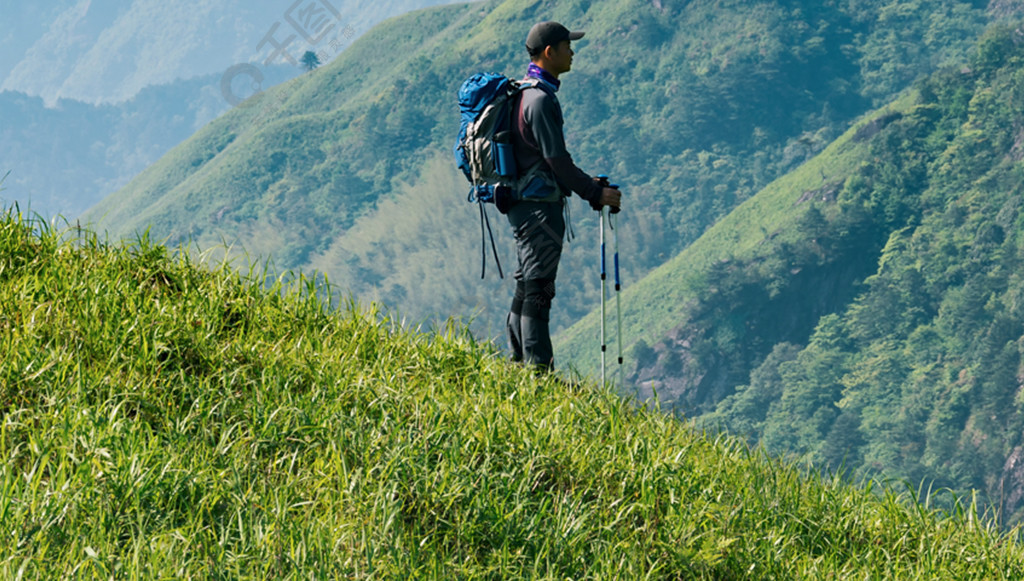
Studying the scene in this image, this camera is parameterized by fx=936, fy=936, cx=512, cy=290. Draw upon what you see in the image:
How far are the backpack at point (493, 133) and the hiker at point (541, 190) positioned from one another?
6 centimetres

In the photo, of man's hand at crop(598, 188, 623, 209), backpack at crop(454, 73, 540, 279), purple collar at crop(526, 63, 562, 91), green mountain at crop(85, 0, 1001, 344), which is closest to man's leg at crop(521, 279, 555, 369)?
backpack at crop(454, 73, 540, 279)

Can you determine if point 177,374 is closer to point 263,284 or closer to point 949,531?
point 263,284

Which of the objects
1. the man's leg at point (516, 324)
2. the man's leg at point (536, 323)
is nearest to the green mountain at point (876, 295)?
the man's leg at point (516, 324)

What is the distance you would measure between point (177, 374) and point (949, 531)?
3.32m

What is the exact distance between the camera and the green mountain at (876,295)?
343 feet

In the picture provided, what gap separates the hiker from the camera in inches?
201

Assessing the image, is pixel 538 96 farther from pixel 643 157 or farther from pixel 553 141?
pixel 643 157

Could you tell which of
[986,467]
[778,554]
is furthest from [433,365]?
[986,467]

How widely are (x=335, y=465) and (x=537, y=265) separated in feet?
7.63

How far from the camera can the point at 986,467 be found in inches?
3659

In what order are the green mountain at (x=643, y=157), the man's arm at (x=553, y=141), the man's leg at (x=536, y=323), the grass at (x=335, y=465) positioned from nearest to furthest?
the grass at (x=335, y=465), the man's arm at (x=553, y=141), the man's leg at (x=536, y=323), the green mountain at (x=643, y=157)

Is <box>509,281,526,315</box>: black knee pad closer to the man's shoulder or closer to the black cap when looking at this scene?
the man's shoulder

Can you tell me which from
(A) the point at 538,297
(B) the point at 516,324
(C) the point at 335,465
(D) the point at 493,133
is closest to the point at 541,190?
(D) the point at 493,133

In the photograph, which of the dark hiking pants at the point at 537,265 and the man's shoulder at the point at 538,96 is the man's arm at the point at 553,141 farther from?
the dark hiking pants at the point at 537,265
